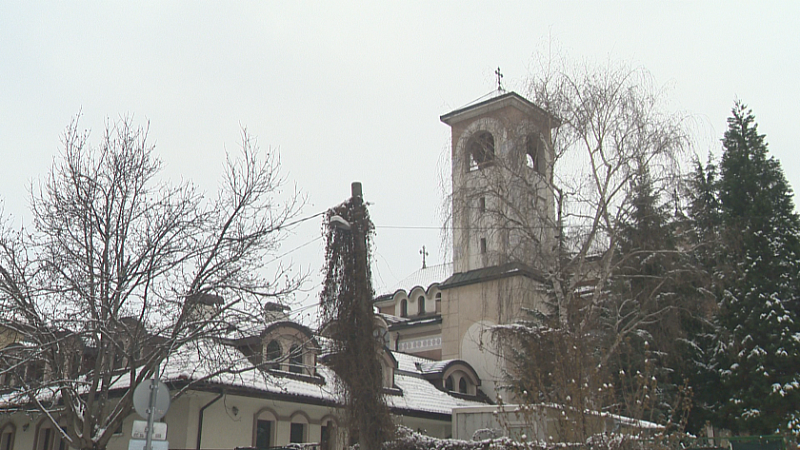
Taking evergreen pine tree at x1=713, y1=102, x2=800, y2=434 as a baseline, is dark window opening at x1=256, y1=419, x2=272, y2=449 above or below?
below

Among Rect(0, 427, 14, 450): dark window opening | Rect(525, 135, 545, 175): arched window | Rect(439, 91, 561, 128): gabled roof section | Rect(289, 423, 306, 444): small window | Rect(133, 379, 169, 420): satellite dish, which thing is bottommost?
Rect(0, 427, 14, 450): dark window opening

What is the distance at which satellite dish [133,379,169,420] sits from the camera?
10938 millimetres

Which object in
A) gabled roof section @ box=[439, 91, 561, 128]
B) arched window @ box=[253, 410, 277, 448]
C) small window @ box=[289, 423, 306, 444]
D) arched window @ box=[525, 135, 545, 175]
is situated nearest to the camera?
arched window @ box=[253, 410, 277, 448]

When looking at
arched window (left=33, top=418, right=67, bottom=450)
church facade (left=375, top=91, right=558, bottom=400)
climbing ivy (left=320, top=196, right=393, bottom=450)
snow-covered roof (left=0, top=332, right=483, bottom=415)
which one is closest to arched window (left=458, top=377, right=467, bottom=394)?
church facade (left=375, top=91, right=558, bottom=400)

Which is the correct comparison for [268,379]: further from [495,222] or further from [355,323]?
[495,222]

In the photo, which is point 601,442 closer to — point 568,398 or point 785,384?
point 568,398

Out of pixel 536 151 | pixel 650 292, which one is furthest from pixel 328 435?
pixel 650 292

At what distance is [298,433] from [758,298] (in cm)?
1574

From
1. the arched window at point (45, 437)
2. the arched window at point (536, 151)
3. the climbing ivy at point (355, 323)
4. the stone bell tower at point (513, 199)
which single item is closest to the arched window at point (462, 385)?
the stone bell tower at point (513, 199)

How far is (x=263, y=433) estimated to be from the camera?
21.0m

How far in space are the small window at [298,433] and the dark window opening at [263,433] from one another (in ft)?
3.05

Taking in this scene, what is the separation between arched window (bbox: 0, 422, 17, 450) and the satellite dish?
1609 centimetres

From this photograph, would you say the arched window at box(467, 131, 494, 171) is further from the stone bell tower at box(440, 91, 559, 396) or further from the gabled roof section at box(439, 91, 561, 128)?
the gabled roof section at box(439, 91, 561, 128)

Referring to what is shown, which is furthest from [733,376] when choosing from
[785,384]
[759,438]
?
[759,438]
